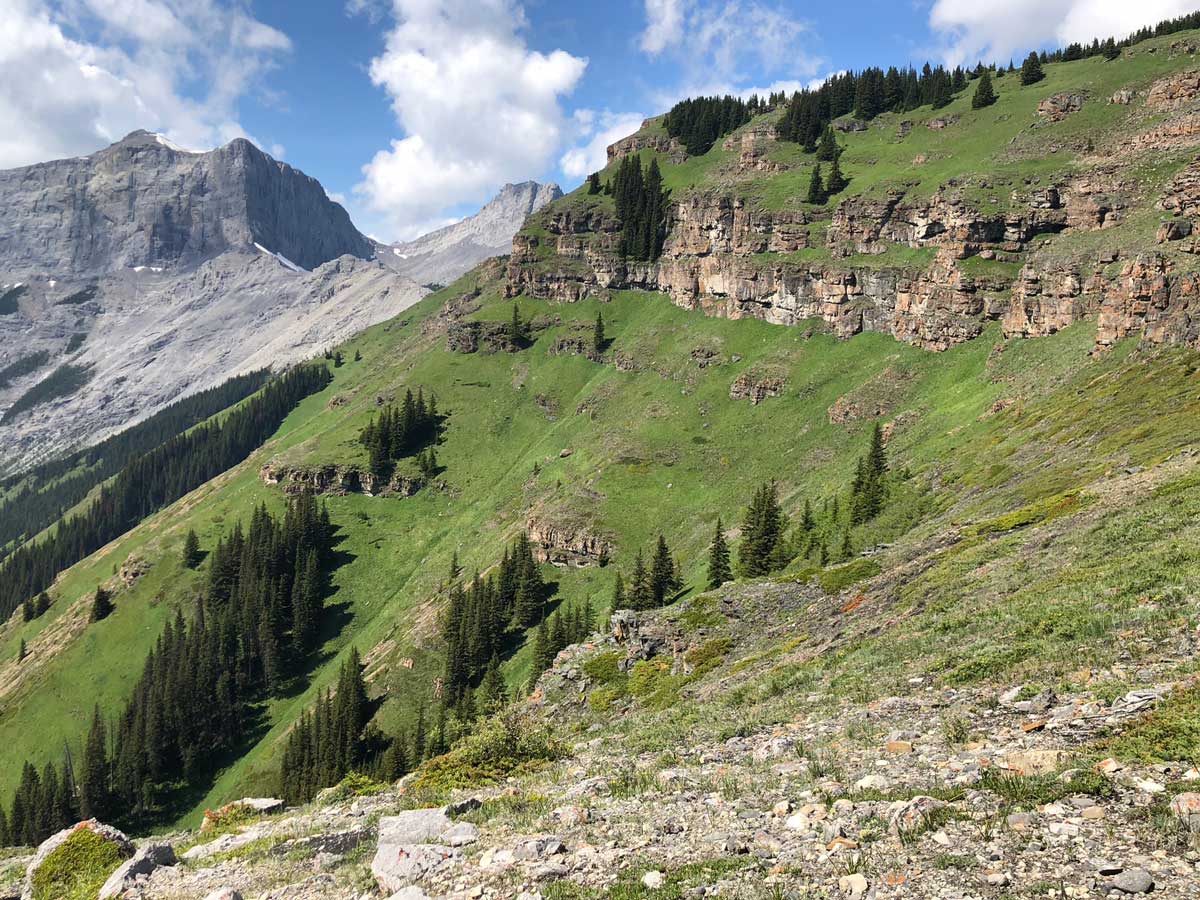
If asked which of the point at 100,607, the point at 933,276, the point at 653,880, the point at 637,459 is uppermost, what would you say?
the point at 933,276

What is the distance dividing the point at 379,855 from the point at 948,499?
63.0m

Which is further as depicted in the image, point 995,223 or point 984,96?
point 984,96

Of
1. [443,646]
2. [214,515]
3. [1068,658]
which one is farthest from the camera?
[214,515]

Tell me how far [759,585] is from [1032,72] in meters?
189

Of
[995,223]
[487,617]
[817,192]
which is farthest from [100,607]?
[995,223]

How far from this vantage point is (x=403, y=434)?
174375 mm

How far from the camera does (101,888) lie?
747 inches

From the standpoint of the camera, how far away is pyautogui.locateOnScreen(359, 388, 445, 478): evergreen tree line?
558 feet

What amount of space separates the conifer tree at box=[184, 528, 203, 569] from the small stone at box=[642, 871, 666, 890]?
181 metres

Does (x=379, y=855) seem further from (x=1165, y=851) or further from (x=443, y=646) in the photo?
(x=443, y=646)

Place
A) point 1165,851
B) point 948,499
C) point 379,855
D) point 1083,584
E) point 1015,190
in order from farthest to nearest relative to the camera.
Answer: point 1015,190
point 948,499
point 1083,584
point 379,855
point 1165,851

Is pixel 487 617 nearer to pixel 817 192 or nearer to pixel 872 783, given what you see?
pixel 872 783

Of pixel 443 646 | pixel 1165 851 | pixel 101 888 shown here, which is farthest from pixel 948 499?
pixel 443 646

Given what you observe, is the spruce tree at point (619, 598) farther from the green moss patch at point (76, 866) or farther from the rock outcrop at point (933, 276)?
the green moss patch at point (76, 866)
